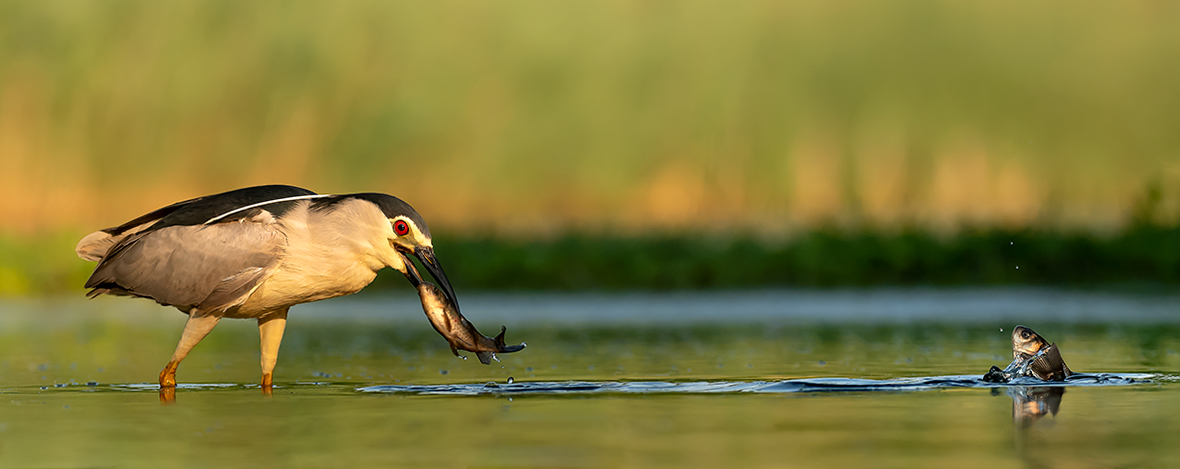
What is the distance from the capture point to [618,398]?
8727mm

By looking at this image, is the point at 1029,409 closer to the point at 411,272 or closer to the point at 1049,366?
the point at 1049,366

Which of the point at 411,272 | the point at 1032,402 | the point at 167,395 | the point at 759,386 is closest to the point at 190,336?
the point at 167,395

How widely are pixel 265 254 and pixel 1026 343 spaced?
499 cm

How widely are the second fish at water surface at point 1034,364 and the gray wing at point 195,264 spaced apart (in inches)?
181

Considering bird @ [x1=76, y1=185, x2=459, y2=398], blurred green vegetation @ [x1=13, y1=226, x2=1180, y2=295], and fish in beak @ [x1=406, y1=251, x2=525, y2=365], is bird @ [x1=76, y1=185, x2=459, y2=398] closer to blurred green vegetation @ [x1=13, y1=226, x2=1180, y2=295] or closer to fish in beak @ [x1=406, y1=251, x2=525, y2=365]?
fish in beak @ [x1=406, y1=251, x2=525, y2=365]

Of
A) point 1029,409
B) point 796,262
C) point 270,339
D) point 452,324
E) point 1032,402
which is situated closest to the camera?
point 1029,409

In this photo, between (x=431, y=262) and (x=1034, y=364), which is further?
(x=1034, y=364)

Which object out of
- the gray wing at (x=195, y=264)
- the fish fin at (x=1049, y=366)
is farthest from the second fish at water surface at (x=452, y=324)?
the fish fin at (x=1049, y=366)

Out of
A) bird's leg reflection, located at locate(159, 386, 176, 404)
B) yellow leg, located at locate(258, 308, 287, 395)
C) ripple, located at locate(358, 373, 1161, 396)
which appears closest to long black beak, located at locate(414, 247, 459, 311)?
ripple, located at locate(358, 373, 1161, 396)

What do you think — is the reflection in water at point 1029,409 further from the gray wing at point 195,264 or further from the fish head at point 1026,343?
the gray wing at point 195,264

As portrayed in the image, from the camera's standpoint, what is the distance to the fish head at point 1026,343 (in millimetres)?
9883

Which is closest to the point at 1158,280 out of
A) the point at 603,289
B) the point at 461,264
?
the point at 603,289

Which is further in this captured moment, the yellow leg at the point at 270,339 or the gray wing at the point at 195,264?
the yellow leg at the point at 270,339

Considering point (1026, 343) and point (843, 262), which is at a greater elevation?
point (843, 262)
